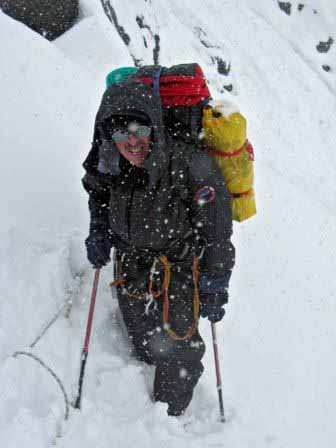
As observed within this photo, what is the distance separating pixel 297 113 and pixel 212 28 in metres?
4.89

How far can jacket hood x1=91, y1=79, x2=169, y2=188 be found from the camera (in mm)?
2772

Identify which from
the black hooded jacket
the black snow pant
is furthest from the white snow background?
the black hooded jacket

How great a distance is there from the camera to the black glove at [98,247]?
11.9 feet

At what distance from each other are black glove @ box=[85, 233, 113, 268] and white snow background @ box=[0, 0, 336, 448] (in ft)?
1.50

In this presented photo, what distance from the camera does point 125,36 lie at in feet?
37.0

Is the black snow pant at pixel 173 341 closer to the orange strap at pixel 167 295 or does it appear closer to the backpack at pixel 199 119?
the orange strap at pixel 167 295

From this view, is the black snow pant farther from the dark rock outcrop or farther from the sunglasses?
the dark rock outcrop

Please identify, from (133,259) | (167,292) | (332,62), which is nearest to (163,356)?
(167,292)

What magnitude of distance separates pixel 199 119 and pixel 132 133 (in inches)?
19.4

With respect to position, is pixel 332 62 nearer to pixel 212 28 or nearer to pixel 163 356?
pixel 212 28

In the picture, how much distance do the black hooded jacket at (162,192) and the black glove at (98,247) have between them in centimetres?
28

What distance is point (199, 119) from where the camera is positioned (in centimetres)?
306

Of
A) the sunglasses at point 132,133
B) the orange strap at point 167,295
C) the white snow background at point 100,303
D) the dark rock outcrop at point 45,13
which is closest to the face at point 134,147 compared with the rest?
the sunglasses at point 132,133

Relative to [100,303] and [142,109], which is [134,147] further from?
[100,303]
